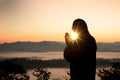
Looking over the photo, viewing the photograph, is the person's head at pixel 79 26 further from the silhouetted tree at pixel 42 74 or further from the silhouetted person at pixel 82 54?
the silhouetted tree at pixel 42 74

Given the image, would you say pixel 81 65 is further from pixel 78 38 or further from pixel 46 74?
pixel 46 74

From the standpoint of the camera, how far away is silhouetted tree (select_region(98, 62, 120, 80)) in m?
53.0

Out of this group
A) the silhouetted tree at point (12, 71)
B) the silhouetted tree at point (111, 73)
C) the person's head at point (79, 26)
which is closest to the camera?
the person's head at point (79, 26)

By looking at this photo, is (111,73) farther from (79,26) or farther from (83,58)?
(79,26)

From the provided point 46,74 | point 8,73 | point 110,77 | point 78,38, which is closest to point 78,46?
point 78,38

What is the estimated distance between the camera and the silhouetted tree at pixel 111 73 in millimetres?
52969

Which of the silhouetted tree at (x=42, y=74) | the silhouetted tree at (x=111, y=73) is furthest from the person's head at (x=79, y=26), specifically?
the silhouetted tree at (x=42, y=74)

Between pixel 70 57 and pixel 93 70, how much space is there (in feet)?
2.20

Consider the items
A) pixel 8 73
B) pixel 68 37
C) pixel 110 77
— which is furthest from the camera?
pixel 8 73

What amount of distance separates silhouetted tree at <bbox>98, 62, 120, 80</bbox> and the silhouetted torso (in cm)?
4401

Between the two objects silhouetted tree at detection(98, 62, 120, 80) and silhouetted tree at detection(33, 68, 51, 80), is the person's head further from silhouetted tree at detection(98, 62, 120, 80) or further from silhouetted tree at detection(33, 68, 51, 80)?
silhouetted tree at detection(33, 68, 51, 80)

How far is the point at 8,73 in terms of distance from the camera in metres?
56.5

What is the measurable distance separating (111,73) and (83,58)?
4615cm

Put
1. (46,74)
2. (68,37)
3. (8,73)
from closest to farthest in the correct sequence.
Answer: (68,37)
(8,73)
(46,74)
